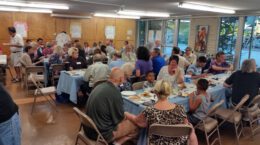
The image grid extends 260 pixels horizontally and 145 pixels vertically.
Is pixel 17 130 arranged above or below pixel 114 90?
below

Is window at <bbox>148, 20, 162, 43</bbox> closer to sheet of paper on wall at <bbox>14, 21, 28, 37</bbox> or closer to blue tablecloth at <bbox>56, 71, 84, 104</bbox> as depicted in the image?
sheet of paper on wall at <bbox>14, 21, 28, 37</bbox>

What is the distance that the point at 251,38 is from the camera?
754 cm

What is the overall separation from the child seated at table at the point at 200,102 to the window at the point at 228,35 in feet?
18.8

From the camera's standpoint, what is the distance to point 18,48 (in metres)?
7.00

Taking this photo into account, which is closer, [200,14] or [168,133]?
[168,133]

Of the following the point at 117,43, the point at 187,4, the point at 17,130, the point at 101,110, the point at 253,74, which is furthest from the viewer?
the point at 117,43

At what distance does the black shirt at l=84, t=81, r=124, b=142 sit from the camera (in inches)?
90.4

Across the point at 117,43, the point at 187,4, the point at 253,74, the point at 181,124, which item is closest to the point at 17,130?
the point at 181,124

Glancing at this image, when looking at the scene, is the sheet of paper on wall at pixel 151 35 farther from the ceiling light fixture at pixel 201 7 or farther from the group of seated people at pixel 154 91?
the group of seated people at pixel 154 91

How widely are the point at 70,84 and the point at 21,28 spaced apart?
648 cm

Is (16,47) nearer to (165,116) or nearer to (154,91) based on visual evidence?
(154,91)

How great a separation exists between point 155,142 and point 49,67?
15.2 ft

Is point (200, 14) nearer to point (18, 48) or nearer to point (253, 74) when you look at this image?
point (253, 74)

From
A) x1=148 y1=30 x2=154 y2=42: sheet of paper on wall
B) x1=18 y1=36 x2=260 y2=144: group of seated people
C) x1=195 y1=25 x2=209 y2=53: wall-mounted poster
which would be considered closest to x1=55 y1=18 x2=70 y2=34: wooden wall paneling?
x1=148 y1=30 x2=154 y2=42: sheet of paper on wall
